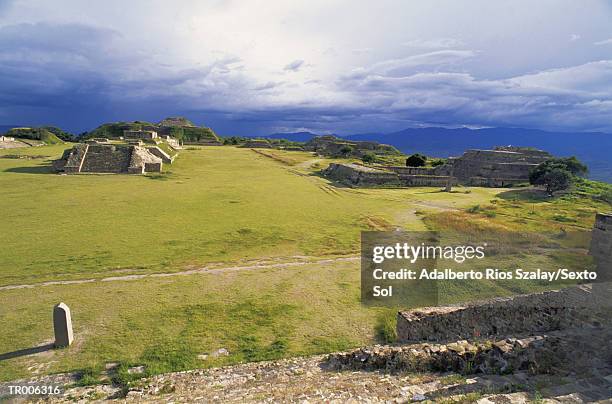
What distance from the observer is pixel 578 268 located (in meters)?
11.5

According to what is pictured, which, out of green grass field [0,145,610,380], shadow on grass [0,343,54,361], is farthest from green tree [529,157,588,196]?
shadow on grass [0,343,54,361]

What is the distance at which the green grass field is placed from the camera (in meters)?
7.51

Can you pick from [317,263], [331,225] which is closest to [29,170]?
[331,225]

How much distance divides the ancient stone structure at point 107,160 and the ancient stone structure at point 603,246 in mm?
30674

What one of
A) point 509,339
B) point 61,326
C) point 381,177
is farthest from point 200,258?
Answer: point 381,177

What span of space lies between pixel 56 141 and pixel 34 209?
5115 centimetres

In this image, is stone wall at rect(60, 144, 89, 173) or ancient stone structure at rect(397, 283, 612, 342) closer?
ancient stone structure at rect(397, 283, 612, 342)

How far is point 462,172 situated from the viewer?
4359 centimetres

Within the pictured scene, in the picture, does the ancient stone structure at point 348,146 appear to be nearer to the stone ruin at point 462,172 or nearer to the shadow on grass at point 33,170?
the stone ruin at point 462,172

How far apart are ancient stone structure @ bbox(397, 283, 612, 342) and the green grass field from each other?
46.7 inches

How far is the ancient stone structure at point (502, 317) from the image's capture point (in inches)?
294

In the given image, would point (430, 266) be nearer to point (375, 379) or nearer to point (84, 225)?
point (375, 379)

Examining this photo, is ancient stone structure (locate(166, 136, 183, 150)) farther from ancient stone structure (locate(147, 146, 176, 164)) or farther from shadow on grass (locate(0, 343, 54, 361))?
shadow on grass (locate(0, 343, 54, 361))

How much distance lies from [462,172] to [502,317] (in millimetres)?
39379
